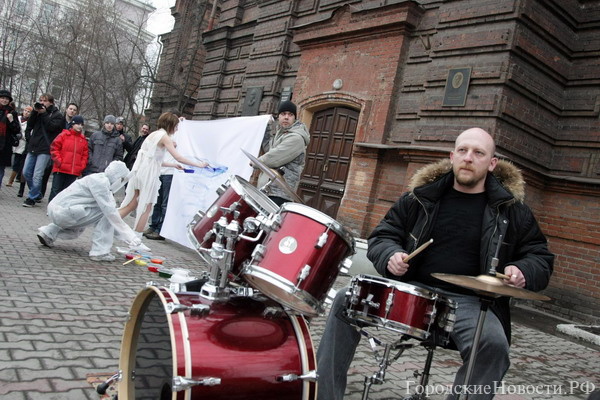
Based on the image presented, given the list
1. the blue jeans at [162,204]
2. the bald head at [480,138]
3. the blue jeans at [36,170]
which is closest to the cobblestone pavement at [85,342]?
the bald head at [480,138]

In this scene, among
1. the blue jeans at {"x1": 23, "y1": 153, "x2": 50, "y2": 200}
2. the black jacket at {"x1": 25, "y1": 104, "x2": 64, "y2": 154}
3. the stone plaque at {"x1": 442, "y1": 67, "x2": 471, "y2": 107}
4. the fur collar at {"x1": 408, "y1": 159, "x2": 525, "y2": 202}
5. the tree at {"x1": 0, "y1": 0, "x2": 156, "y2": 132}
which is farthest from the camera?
the tree at {"x1": 0, "y1": 0, "x2": 156, "y2": 132}

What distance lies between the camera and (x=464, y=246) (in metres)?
3.04

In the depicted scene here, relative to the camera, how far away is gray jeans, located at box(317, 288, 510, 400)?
8.63 ft

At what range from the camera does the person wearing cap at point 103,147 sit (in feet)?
32.3

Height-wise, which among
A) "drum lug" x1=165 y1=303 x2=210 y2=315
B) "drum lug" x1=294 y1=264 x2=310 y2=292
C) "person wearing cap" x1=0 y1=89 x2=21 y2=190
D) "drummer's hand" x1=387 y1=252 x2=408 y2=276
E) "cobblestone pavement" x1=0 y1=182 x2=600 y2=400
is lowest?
"cobblestone pavement" x1=0 y1=182 x2=600 y2=400

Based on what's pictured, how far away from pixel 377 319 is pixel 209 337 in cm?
90

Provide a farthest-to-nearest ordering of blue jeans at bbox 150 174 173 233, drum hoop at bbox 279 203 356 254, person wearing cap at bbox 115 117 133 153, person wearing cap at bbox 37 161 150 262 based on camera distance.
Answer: person wearing cap at bbox 115 117 133 153 < blue jeans at bbox 150 174 173 233 < person wearing cap at bbox 37 161 150 262 < drum hoop at bbox 279 203 356 254

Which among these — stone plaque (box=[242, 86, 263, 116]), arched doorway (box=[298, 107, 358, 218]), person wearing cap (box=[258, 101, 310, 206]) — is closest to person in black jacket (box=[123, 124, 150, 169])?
stone plaque (box=[242, 86, 263, 116])

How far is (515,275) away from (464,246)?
0.45 meters

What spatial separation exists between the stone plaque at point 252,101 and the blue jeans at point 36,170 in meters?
5.09

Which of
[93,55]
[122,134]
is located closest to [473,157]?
[122,134]

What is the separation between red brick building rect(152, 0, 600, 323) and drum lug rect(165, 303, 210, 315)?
594 centimetres

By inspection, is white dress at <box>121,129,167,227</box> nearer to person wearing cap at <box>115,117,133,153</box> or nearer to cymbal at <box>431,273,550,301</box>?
person wearing cap at <box>115,117,133,153</box>

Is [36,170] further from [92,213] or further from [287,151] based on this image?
[287,151]
